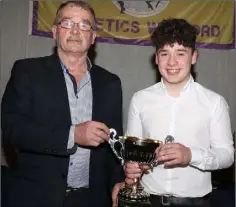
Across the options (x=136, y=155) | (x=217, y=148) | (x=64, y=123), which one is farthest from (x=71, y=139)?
(x=217, y=148)

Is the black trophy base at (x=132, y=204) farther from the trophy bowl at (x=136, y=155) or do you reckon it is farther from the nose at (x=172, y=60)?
the nose at (x=172, y=60)

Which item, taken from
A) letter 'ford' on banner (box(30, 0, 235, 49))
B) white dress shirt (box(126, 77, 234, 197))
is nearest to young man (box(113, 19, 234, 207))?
white dress shirt (box(126, 77, 234, 197))

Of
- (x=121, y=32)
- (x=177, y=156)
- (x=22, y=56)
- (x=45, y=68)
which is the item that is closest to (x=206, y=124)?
(x=177, y=156)

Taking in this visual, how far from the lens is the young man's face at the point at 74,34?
60.0 inches

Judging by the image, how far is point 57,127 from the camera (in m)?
1.35

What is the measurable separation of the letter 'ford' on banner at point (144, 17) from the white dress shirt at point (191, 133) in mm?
2218

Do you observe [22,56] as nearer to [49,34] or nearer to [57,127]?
[49,34]

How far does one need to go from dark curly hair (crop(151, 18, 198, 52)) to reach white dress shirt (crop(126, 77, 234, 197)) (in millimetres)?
171

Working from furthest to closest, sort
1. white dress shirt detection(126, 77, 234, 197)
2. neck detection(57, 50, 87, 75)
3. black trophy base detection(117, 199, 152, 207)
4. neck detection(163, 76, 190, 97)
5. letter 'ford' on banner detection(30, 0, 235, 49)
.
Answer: letter 'ford' on banner detection(30, 0, 235, 49) → neck detection(57, 50, 87, 75) → neck detection(163, 76, 190, 97) → white dress shirt detection(126, 77, 234, 197) → black trophy base detection(117, 199, 152, 207)

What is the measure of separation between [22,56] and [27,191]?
250 cm

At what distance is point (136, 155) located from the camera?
4.26 ft

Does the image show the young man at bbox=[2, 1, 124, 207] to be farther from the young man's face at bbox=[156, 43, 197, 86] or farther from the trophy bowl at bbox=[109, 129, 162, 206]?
the young man's face at bbox=[156, 43, 197, 86]

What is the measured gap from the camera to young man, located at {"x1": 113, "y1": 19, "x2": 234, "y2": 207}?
132 centimetres

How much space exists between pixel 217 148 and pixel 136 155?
31cm
